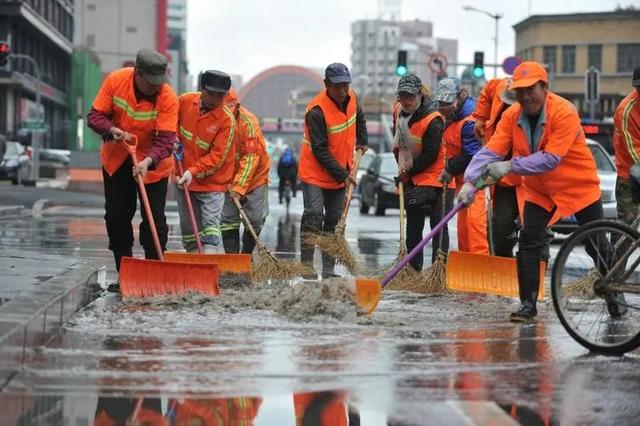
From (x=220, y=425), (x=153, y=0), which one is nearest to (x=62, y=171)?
(x=153, y=0)

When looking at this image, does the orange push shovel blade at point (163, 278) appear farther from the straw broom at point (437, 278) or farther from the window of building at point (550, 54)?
the window of building at point (550, 54)

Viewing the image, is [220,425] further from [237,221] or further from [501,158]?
[237,221]

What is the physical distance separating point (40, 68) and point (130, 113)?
247 feet

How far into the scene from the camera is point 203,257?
1024 centimetres

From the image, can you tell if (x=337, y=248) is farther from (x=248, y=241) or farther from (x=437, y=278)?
(x=437, y=278)

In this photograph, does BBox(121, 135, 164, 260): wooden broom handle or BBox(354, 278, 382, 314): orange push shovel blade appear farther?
BBox(121, 135, 164, 260): wooden broom handle

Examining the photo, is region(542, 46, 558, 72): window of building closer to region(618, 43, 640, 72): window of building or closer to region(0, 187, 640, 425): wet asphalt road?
region(618, 43, 640, 72): window of building

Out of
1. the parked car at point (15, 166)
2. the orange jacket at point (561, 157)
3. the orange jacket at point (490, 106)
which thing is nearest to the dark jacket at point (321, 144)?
the orange jacket at point (490, 106)

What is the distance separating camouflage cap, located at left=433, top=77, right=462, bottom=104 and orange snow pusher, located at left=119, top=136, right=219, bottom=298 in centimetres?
293

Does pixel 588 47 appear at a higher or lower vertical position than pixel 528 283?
higher

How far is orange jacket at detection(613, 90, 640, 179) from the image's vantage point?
10203mm

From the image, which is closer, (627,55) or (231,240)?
(231,240)

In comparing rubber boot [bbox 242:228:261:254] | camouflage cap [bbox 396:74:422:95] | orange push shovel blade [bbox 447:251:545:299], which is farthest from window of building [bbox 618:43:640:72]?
orange push shovel blade [bbox 447:251:545:299]

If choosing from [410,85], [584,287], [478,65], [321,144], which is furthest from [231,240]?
[478,65]
